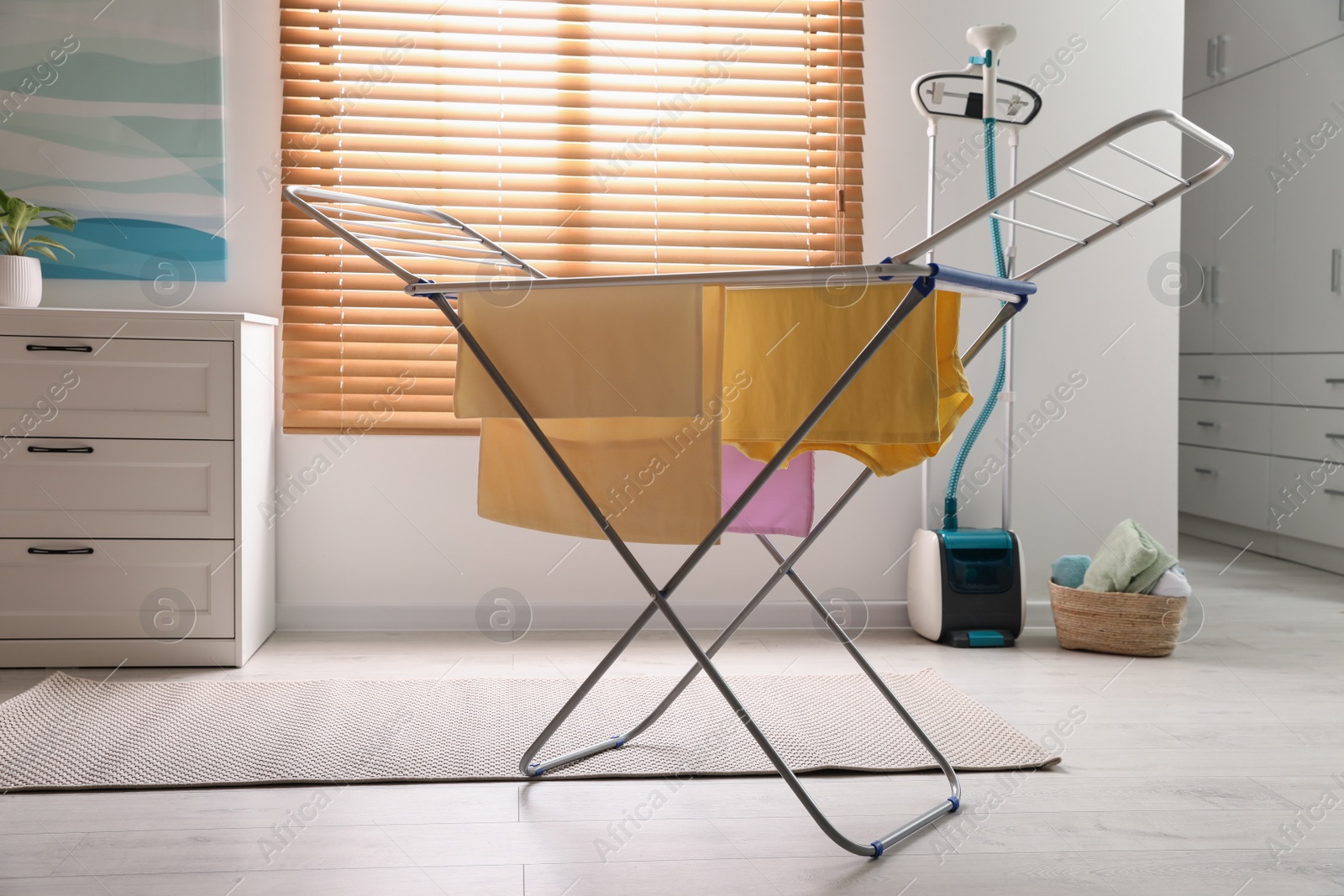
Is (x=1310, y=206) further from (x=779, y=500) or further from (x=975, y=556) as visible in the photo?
(x=779, y=500)

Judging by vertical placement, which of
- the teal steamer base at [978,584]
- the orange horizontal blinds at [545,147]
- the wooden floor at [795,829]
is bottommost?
the wooden floor at [795,829]

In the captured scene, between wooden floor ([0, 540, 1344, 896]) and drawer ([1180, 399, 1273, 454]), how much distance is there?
217cm

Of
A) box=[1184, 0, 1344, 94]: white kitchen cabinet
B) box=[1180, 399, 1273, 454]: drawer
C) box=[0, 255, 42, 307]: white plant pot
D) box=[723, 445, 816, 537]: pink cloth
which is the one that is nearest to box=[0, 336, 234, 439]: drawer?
box=[0, 255, 42, 307]: white plant pot

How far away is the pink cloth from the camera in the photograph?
1763 mm

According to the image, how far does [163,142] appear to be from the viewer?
8.95 ft

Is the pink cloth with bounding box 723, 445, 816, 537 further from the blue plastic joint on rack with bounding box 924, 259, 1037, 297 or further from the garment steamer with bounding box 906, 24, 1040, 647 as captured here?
the garment steamer with bounding box 906, 24, 1040, 647

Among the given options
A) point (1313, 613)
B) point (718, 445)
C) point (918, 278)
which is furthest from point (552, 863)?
point (1313, 613)

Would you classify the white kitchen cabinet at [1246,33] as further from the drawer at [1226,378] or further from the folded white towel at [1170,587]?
the folded white towel at [1170,587]

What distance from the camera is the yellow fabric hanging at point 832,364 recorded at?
138 cm

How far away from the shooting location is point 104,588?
A: 7.82 feet

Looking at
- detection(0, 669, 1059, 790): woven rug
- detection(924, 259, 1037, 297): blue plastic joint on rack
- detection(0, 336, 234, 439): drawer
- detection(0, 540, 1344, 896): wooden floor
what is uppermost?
detection(924, 259, 1037, 297): blue plastic joint on rack

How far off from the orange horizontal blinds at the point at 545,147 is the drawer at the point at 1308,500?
2.11 meters

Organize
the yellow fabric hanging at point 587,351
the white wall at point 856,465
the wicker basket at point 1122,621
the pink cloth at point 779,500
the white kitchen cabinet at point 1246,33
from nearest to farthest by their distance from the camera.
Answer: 1. the yellow fabric hanging at point 587,351
2. the pink cloth at point 779,500
3. the wicker basket at point 1122,621
4. the white wall at point 856,465
5. the white kitchen cabinet at point 1246,33

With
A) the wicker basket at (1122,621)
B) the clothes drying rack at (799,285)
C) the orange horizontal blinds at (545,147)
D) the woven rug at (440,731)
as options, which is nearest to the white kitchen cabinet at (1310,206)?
the wicker basket at (1122,621)
